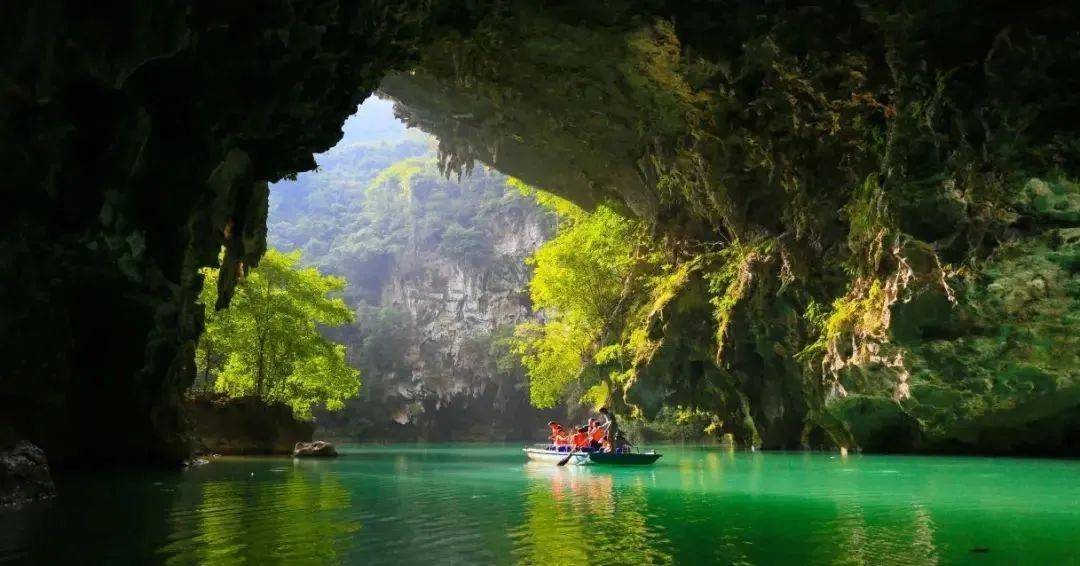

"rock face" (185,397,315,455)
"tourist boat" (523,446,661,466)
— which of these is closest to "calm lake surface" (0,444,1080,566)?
"tourist boat" (523,446,661,466)

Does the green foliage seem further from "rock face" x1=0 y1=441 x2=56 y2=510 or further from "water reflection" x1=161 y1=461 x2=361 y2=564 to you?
"rock face" x1=0 y1=441 x2=56 y2=510

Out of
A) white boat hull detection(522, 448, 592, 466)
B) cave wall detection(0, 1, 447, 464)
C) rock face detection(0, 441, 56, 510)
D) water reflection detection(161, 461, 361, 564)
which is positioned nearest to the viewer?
water reflection detection(161, 461, 361, 564)

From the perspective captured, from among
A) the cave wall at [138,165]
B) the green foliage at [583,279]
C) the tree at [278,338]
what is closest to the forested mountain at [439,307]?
the green foliage at [583,279]

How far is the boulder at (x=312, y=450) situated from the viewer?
70.0ft

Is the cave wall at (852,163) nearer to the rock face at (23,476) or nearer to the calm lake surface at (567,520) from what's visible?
the calm lake surface at (567,520)

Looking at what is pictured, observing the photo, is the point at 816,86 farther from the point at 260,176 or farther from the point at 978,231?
the point at 260,176

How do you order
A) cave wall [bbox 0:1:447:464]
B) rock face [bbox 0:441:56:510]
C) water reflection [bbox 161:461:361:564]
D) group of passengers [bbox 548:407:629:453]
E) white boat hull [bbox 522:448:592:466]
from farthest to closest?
group of passengers [bbox 548:407:629:453] → white boat hull [bbox 522:448:592:466] → rock face [bbox 0:441:56:510] → cave wall [bbox 0:1:447:464] → water reflection [bbox 161:461:361:564]

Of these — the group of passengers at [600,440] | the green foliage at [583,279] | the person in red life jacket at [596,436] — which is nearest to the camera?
the group of passengers at [600,440]

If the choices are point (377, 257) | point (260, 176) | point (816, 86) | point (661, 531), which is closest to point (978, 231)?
point (816, 86)

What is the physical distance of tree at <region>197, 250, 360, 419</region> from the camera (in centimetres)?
2303

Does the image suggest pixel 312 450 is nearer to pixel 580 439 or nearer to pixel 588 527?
pixel 580 439

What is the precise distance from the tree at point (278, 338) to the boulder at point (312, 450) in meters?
2.11

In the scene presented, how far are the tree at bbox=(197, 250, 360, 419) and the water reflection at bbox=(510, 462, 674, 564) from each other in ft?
49.0

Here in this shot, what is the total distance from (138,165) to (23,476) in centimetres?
413
